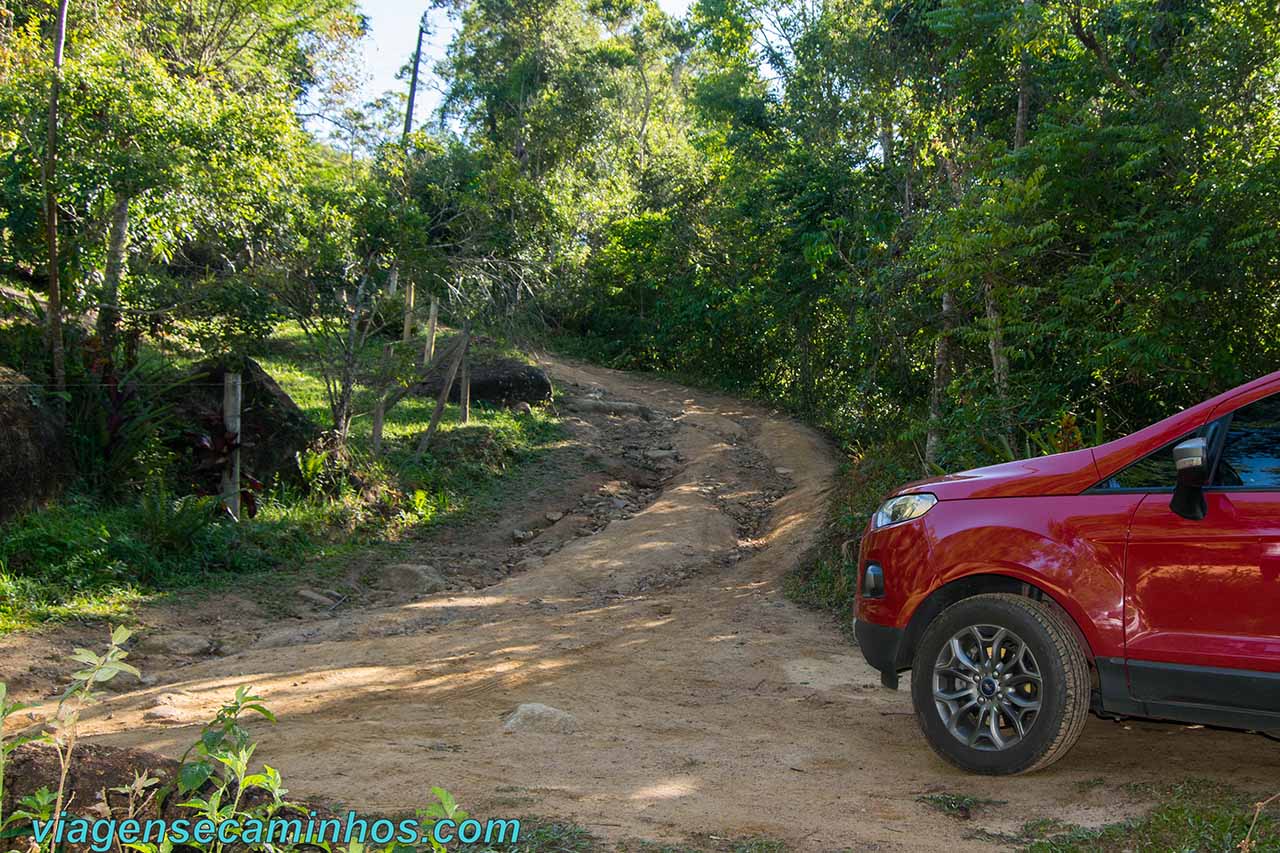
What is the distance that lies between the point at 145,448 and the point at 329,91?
20310mm

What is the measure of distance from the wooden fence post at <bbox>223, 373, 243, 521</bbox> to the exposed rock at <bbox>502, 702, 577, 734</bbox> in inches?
250

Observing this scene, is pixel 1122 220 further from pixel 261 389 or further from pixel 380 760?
pixel 261 389

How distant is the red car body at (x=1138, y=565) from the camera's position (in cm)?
385

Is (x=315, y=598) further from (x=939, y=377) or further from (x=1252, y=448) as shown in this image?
(x=1252, y=448)

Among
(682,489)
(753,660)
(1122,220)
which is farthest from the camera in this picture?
(682,489)

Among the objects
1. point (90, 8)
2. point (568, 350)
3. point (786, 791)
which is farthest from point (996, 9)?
point (568, 350)

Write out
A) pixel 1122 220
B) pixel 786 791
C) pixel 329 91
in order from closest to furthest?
pixel 786 791 → pixel 1122 220 → pixel 329 91

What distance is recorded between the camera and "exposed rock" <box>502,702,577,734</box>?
17.9ft

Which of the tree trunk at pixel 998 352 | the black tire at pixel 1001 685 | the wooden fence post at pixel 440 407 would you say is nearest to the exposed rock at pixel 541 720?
the black tire at pixel 1001 685

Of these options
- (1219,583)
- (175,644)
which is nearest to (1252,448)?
(1219,583)

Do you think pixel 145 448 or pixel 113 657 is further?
pixel 145 448

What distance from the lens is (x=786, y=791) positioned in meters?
4.29

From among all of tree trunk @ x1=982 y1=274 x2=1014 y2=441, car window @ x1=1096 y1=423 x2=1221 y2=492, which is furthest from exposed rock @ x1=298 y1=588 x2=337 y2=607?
car window @ x1=1096 y1=423 x2=1221 y2=492

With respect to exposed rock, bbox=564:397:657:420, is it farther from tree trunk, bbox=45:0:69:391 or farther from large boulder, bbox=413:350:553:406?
tree trunk, bbox=45:0:69:391
